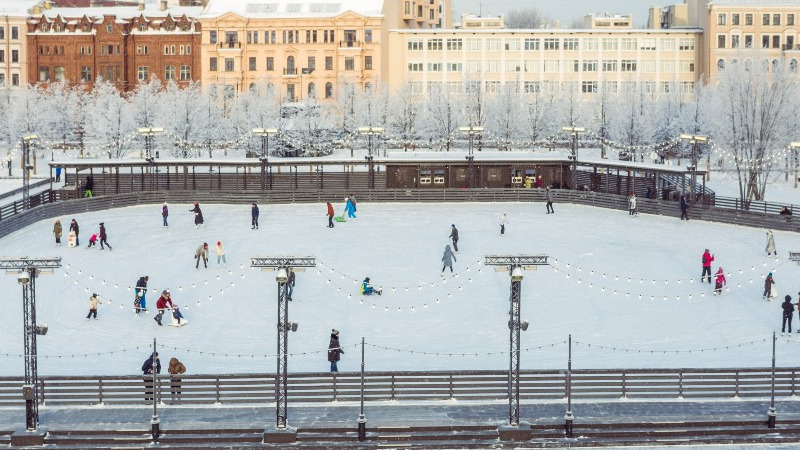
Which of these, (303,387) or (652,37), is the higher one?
(652,37)

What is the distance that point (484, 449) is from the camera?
2942 cm

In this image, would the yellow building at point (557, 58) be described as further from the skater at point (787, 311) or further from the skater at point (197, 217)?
the skater at point (787, 311)

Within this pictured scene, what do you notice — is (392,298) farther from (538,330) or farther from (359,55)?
(359,55)

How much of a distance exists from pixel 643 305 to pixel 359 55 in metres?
79.7

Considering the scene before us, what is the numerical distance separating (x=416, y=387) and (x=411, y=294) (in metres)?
14.8

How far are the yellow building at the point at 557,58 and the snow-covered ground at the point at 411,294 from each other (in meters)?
62.0

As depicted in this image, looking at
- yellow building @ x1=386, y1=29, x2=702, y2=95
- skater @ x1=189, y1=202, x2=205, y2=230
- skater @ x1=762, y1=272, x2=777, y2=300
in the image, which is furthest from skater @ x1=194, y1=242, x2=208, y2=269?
yellow building @ x1=386, y1=29, x2=702, y2=95


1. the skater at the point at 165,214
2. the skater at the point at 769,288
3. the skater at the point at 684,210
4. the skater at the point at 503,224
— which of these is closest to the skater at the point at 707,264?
the skater at the point at 769,288

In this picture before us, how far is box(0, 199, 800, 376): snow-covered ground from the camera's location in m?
39.6

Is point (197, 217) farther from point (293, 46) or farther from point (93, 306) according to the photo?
point (293, 46)

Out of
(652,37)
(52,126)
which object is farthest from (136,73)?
(652,37)

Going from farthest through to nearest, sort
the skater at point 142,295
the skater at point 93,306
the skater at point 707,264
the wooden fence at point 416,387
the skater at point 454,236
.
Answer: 1. the skater at point 454,236
2. the skater at point 707,264
3. the skater at point 142,295
4. the skater at point 93,306
5. the wooden fence at point 416,387

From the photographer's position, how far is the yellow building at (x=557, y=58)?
126 metres

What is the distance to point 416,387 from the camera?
108 ft
